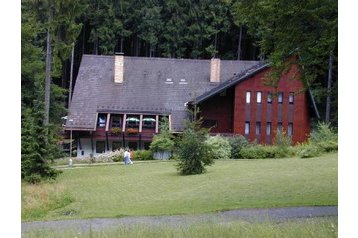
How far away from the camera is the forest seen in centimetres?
916

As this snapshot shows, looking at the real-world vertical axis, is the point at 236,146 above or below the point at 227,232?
below

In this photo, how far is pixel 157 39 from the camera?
43000 millimetres

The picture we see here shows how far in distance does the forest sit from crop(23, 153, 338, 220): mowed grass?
1850mm

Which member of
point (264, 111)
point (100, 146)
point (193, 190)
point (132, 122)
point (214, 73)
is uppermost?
point (214, 73)

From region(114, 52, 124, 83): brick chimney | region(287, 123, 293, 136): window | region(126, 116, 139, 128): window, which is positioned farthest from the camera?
region(114, 52, 124, 83): brick chimney

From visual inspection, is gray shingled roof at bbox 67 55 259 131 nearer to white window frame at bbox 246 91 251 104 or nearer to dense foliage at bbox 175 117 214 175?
white window frame at bbox 246 91 251 104

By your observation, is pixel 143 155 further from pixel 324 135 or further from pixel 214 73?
pixel 214 73

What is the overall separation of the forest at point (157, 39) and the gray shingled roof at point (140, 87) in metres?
1.96

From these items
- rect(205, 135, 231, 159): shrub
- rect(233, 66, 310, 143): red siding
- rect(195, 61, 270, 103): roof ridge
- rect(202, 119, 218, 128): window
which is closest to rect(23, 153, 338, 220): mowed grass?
rect(205, 135, 231, 159): shrub

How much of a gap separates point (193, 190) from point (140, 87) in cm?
2054

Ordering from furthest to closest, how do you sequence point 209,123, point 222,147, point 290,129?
point 209,123, point 290,129, point 222,147

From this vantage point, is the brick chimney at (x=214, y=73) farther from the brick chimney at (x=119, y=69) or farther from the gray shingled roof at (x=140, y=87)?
the brick chimney at (x=119, y=69)

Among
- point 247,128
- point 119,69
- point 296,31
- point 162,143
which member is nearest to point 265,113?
point 247,128

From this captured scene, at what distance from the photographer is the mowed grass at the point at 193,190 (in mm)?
10641
